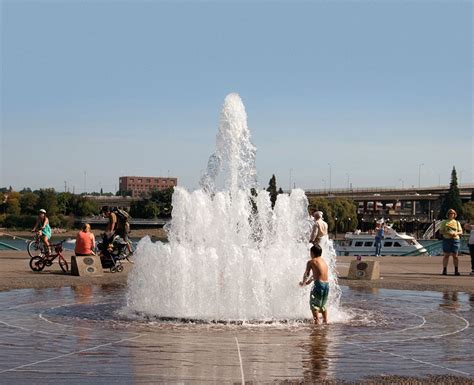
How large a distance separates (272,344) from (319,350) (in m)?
0.80

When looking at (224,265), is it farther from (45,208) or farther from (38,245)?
(45,208)

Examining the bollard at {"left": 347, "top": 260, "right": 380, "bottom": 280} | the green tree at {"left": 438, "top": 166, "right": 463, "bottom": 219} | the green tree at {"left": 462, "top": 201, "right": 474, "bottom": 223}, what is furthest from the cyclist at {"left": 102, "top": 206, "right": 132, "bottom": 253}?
the green tree at {"left": 438, "top": 166, "right": 463, "bottom": 219}

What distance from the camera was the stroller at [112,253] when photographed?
967 inches

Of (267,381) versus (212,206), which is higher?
(212,206)

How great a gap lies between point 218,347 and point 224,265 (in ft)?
13.6

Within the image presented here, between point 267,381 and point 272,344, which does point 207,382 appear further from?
point 272,344

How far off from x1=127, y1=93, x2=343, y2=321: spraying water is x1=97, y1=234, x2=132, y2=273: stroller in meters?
7.16

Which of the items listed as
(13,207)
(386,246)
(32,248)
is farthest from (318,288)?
(13,207)

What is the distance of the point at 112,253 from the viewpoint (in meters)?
24.7

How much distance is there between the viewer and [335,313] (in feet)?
51.0

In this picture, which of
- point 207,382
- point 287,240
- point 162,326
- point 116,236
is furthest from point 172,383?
point 116,236

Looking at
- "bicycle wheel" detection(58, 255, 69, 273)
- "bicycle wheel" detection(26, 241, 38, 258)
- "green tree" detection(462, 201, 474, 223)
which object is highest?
"green tree" detection(462, 201, 474, 223)

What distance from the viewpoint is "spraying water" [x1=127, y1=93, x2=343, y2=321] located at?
50.1 feet

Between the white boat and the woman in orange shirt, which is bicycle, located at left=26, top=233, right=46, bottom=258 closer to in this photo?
the woman in orange shirt
